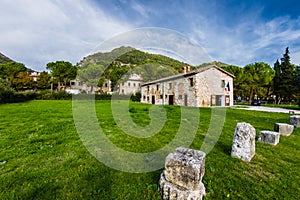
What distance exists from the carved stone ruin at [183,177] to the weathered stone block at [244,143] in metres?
2.11

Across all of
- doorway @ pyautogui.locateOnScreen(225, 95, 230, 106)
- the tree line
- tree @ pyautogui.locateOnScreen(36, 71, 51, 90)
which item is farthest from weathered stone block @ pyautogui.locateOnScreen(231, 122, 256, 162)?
tree @ pyautogui.locateOnScreen(36, 71, 51, 90)

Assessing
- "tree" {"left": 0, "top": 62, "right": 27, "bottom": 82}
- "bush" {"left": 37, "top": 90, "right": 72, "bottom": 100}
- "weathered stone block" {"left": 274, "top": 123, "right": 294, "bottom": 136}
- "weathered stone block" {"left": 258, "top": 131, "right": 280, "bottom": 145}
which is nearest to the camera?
"weathered stone block" {"left": 258, "top": 131, "right": 280, "bottom": 145}

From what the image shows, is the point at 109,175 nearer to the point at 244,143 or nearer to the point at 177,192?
the point at 177,192

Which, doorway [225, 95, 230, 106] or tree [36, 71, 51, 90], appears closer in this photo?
doorway [225, 95, 230, 106]

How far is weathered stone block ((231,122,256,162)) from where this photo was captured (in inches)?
154

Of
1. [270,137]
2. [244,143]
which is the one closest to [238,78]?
[270,137]

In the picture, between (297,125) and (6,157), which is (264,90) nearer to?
(297,125)

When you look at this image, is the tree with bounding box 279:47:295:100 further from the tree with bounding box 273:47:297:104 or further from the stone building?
the stone building

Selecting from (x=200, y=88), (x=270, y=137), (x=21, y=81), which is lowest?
(x=270, y=137)

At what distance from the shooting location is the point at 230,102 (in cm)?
2659

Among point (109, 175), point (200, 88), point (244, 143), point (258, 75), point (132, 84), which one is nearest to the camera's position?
point (109, 175)

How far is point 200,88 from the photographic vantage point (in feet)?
76.9

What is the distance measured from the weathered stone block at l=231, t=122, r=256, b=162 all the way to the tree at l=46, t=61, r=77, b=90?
55.3m

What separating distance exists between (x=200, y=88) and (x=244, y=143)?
20.4 m
